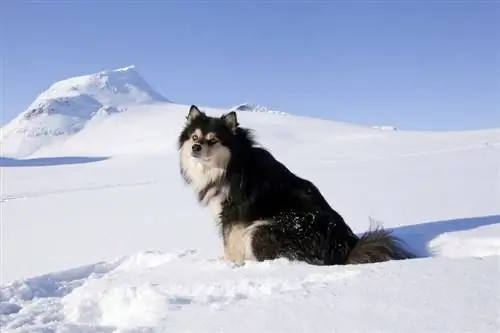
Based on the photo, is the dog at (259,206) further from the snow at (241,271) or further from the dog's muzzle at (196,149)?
the snow at (241,271)

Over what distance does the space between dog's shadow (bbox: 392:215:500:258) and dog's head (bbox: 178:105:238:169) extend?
94.3 inches

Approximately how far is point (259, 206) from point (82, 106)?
131 meters

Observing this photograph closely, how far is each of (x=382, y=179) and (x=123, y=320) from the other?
1129cm

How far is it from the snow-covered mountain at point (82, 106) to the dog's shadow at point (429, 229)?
102m

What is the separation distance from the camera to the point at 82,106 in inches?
5000

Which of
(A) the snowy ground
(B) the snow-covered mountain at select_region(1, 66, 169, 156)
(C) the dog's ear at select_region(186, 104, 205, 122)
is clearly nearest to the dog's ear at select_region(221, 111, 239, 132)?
(C) the dog's ear at select_region(186, 104, 205, 122)

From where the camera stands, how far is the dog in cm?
464

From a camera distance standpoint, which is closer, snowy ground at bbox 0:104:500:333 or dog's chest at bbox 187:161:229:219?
snowy ground at bbox 0:104:500:333

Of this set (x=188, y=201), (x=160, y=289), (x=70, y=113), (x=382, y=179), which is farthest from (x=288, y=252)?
(x=70, y=113)

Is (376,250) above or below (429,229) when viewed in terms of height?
above

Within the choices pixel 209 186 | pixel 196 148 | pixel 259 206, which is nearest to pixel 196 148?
pixel 196 148

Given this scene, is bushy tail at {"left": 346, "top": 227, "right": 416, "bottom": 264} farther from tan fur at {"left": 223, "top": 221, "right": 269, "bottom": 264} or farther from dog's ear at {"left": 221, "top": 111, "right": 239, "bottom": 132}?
dog's ear at {"left": 221, "top": 111, "right": 239, "bottom": 132}

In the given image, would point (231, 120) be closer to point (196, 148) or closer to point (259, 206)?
point (196, 148)

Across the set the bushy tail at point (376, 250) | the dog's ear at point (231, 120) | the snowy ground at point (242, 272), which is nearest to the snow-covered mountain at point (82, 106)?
the snowy ground at point (242, 272)
